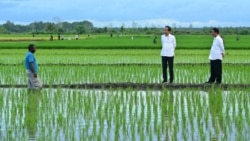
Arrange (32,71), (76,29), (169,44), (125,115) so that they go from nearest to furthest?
(125,115) → (32,71) → (169,44) → (76,29)

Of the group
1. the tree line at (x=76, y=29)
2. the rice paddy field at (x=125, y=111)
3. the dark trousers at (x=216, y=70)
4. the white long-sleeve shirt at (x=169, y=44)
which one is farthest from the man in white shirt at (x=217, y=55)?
the tree line at (x=76, y=29)

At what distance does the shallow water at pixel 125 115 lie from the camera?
290 inches

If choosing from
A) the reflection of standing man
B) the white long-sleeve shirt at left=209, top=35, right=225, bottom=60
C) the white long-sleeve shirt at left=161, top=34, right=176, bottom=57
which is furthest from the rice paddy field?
the white long-sleeve shirt at left=161, top=34, right=176, bottom=57

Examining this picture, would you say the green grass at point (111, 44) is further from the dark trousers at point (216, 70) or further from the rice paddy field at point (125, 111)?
the dark trousers at point (216, 70)

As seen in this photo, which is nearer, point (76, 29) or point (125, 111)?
point (125, 111)

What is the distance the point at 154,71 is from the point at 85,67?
248 cm

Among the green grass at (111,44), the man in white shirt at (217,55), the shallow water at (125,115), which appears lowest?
the shallow water at (125,115)

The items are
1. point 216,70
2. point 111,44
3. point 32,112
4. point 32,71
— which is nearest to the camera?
point 32,112

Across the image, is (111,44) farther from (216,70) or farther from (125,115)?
(125,115)

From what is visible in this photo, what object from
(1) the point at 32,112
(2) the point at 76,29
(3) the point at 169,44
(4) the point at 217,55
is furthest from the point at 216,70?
(2) the point at 76,29

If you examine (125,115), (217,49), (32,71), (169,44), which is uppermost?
(169,44)

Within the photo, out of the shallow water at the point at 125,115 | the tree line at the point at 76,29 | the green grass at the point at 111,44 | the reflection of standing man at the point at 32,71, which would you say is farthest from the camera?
the tree line at the point at 76,29

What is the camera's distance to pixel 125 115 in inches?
347

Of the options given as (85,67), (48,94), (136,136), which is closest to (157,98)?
(48,94)
